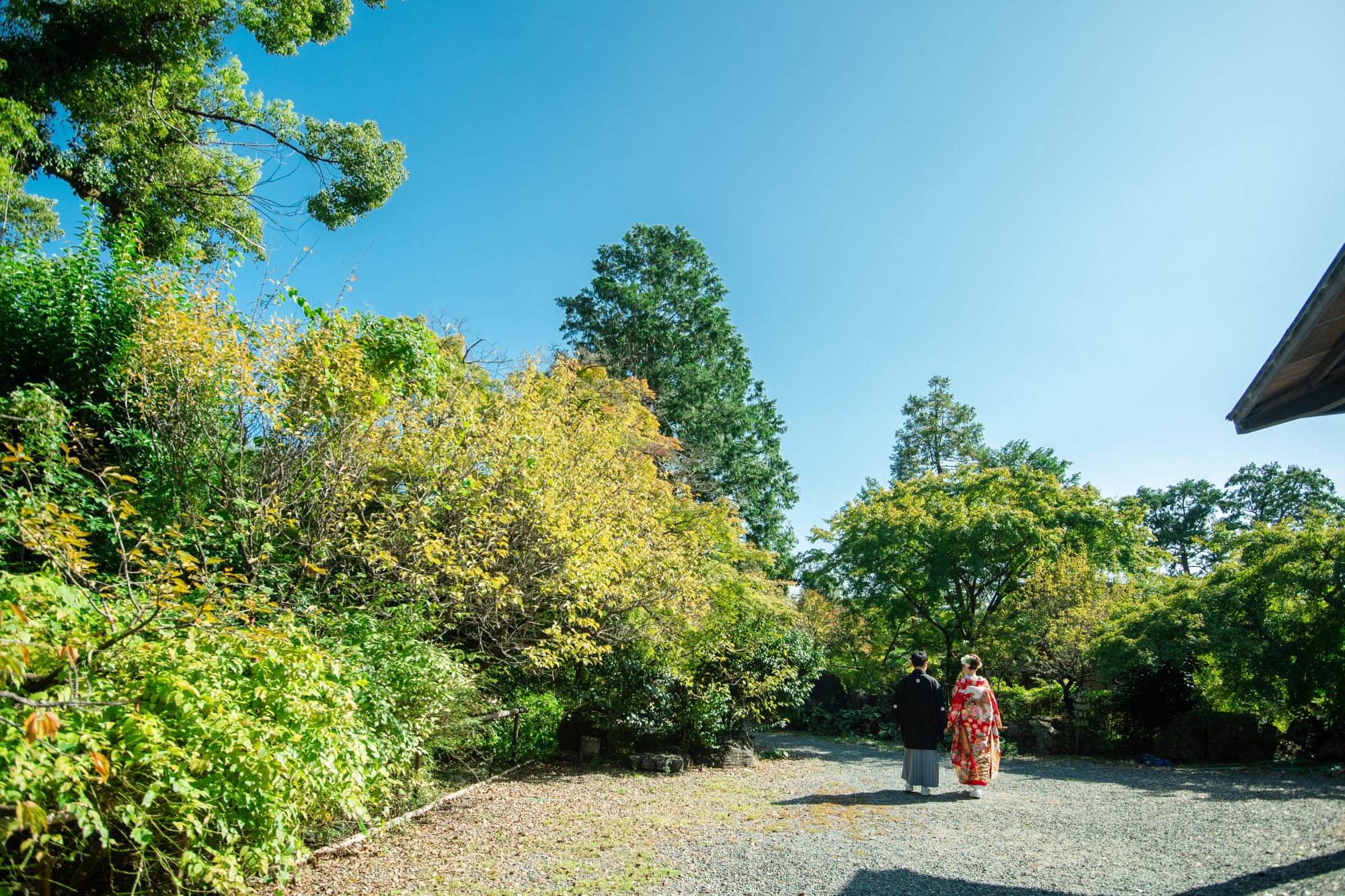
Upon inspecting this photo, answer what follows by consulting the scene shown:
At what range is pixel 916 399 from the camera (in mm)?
35969

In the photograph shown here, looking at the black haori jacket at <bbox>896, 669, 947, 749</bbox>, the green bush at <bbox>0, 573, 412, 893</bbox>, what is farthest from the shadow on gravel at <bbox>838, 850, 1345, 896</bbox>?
the black haori jacket at <bbox>896, 669, 947, 749</bbox>


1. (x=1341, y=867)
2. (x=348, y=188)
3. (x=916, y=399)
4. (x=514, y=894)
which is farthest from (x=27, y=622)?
(x=916, y=399)

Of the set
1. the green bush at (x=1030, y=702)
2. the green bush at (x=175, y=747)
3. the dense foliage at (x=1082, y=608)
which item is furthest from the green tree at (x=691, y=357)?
the green bush at (x=175, y=747)

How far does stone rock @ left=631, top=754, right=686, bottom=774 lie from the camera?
9867 millimetres

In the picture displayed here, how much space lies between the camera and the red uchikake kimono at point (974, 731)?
26.1ft

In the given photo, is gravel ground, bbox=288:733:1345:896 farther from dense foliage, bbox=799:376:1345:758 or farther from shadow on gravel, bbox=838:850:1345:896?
dense foliage, bbox=799:376:1345:758

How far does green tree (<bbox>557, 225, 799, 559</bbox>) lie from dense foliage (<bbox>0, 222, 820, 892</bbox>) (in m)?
13.5

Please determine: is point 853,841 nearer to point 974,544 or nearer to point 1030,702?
point 974,544

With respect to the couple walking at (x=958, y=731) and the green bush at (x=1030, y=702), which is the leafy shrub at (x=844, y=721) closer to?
the green bush at (x=1030, y=702)

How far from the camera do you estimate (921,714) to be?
325 inches

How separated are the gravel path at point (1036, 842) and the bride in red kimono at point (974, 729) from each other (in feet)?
0.93

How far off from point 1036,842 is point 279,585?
665 centimetres

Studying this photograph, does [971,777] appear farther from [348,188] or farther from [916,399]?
[916,399]

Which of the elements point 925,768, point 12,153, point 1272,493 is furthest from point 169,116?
point 1272,493
